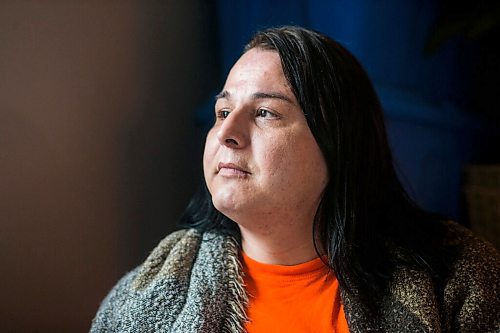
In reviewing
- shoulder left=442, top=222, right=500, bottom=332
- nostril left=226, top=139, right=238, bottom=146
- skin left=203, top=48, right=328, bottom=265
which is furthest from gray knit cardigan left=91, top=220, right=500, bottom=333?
nostril left=226, top=139, right=238, bottom=146

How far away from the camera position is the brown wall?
3.71 ft

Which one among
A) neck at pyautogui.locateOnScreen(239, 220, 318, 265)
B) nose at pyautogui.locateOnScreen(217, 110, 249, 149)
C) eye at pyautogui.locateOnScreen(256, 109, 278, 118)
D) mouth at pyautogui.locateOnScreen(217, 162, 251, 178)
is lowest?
neck at pyautogui.locateOnScreen(239, 220, 318, 265)

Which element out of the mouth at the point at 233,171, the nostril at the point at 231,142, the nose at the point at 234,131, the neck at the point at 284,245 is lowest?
the neck at the point at 284,245

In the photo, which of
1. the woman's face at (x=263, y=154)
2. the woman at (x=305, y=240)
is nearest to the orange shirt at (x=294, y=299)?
the woman at (x=305, y=240)

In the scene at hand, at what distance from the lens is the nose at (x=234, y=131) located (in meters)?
0.96

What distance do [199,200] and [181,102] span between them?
360mm

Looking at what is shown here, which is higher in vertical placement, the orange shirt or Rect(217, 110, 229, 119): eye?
Rect(217, 110, 229, 119): eye

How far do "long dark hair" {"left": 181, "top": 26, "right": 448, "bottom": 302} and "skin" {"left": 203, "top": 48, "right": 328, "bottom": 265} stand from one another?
2cm

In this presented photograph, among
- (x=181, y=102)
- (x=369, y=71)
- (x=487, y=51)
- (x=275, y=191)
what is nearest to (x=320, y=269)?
(x=275, y=191)

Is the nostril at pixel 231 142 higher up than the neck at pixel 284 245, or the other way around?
the nostril at pixel 231 142

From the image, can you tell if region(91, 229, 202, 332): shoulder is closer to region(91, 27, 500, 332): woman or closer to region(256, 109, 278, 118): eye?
region(91, 27, 500, 332): woman

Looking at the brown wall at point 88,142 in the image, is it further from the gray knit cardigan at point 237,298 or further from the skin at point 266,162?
the skin at point 266,162

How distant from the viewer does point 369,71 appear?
130 cm

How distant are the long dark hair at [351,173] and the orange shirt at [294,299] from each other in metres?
0.04
